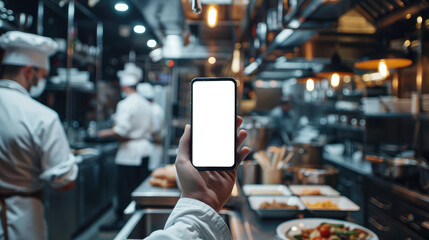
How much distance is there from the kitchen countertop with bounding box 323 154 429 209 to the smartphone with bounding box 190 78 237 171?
8.27 feet

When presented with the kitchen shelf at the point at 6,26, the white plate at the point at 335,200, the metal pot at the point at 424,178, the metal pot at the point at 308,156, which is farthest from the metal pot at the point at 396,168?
the kitchen shelf at the point at 6,26

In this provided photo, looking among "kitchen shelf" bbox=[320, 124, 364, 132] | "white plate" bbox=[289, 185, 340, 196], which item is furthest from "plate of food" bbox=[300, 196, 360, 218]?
"kitchen shelf" bbox=[320, 124, 364, 132]

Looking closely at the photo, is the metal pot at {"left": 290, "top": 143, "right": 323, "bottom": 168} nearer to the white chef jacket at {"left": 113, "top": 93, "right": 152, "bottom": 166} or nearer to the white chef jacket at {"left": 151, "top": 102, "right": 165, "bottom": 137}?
the white chef jacket at {"left": 113, "top": 93, "right": 152, "bottom": 166}

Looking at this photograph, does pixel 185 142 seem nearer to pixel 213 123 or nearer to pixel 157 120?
pixel 213 123

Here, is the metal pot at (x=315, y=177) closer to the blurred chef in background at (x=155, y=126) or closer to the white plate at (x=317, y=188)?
the white plate at (x=317, y=188)

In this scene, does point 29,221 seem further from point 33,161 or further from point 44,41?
point 44,41

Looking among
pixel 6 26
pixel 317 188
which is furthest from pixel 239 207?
pixel 6 26

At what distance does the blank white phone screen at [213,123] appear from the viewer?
2.57 ft

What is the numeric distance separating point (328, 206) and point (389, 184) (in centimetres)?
183

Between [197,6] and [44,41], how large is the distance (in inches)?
62.0

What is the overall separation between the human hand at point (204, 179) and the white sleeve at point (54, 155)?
1.42m

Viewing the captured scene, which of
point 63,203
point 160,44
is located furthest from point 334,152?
point 63,203

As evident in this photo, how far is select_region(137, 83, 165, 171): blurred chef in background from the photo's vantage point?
5463 mm

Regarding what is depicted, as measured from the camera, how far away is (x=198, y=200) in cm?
80
